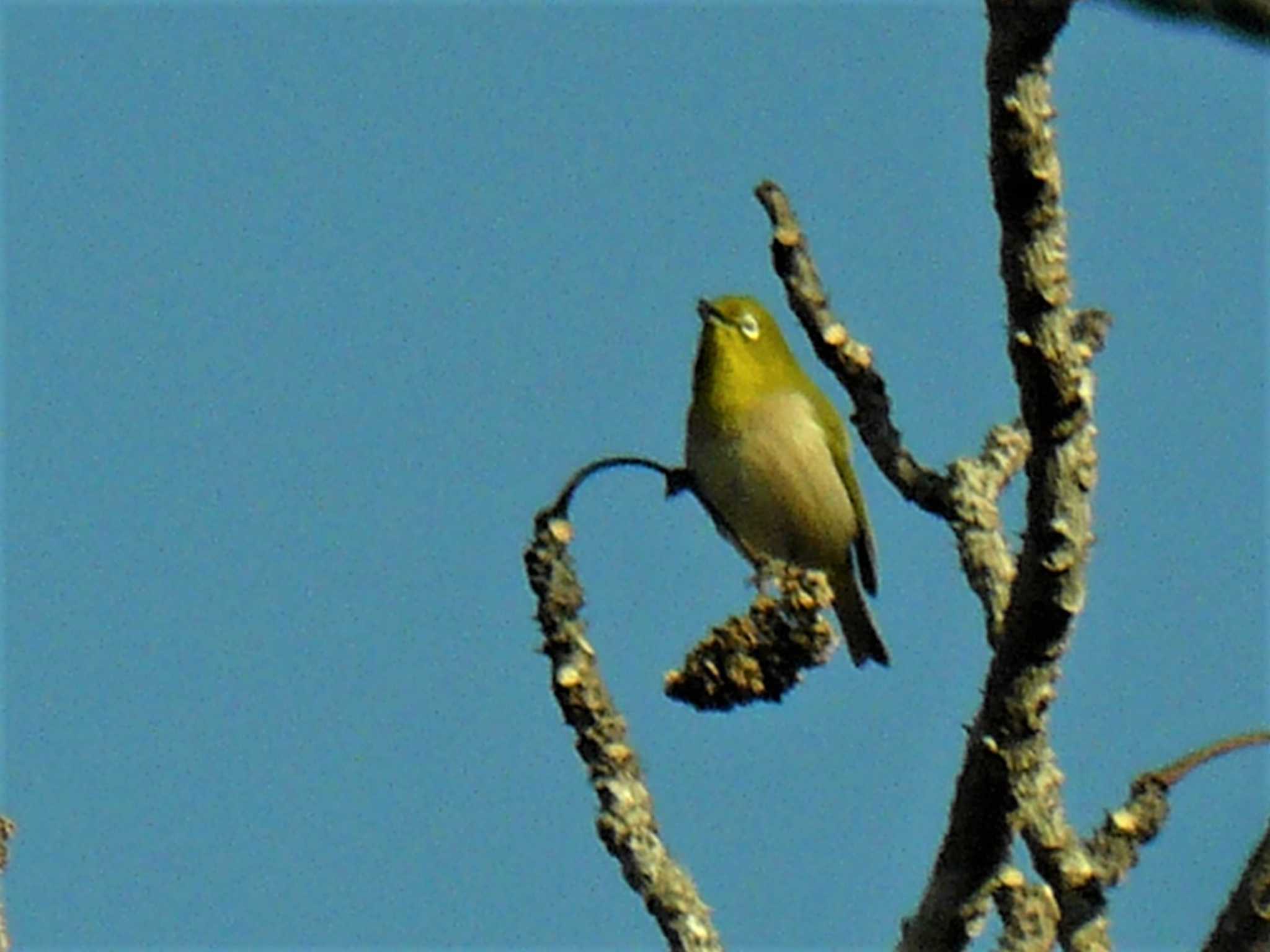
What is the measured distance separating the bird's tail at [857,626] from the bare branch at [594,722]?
5291mm

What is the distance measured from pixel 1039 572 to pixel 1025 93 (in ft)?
2.83

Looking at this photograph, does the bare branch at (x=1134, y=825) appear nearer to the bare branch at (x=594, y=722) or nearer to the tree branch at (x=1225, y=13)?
the bare branch at (x=594, y=722)

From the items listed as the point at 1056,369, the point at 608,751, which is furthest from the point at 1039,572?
the point at 608,751

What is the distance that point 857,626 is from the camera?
29.4 feet

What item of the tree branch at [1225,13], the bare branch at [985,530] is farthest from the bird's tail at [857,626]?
the tree branch at [1225,13]

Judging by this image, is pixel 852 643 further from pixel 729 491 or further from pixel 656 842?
pixel 656 842

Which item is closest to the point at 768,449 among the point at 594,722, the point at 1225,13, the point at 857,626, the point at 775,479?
the point at 775,479

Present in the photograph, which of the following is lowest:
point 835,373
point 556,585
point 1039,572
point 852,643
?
point 1039,572

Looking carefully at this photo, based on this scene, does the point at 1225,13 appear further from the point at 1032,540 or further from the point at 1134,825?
the point at 1134,825

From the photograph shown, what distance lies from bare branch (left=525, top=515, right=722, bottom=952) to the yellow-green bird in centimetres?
412

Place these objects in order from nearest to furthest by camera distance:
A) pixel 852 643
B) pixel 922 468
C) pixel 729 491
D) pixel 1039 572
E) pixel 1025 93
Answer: pixel 1025 93 < pixel 1039 572 < pixel 922 468 < pixel 729 491 < pixel 852 643

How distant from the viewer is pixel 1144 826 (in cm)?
305

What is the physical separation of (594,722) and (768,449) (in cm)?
456

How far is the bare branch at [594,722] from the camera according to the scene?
362 cm
